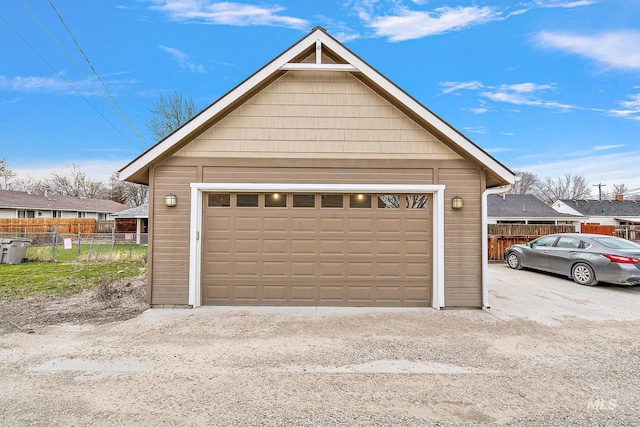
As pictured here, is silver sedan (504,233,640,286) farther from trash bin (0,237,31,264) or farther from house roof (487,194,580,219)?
trash bin (0,237,31,264)

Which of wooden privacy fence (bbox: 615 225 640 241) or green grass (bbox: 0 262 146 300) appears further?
wooden privacy fence (bbox: 615 225 640 241)

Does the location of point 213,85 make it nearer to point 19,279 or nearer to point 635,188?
point 19,279

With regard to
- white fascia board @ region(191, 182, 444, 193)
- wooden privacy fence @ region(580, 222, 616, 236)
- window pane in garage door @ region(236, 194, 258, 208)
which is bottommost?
wooden privacy fence @ region(580, 222, 616, 236)

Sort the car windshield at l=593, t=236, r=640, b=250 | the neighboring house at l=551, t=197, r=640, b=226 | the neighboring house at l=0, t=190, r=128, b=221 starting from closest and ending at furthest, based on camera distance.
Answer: the car windshield at l=593, t=236, r=640, b=250
the neighboring house at l=0, t=190, r=128, b=221
the neighboring house at l=551, t=197, r=640, b=226

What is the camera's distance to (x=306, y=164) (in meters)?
6.01

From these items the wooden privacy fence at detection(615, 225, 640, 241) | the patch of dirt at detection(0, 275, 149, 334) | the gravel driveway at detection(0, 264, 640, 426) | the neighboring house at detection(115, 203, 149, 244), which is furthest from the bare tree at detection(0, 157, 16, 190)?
the wooden privacy fence at detection(615, 225, 640, 241)

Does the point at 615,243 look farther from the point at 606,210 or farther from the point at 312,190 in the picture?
the point at 606,210

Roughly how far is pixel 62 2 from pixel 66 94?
1262 centimetres

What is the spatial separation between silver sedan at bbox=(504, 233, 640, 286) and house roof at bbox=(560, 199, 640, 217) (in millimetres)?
28785

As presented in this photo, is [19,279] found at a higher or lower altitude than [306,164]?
lower

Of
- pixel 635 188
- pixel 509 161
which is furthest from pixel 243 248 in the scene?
pixel 635 188

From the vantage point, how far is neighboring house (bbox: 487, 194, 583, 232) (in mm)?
22484

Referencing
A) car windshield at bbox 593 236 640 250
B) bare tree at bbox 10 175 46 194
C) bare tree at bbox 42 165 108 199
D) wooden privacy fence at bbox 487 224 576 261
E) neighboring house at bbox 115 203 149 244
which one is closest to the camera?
car windshield at bbox 593 236 640 250

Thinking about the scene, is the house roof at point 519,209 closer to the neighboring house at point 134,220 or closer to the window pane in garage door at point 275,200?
the window pane in garage door at point 275,200
